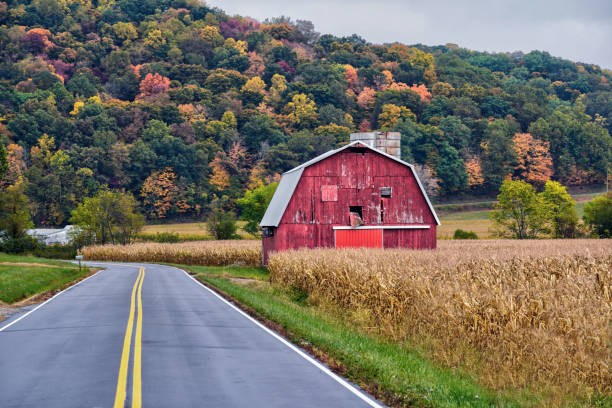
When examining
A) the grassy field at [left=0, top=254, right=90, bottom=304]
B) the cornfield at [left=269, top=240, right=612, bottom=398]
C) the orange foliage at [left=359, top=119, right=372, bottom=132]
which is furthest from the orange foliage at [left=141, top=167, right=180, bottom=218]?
the cornfield at [left=269, top=240, right=612, bottom=398]

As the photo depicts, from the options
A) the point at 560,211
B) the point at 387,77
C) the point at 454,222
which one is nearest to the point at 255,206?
the point at 454,222

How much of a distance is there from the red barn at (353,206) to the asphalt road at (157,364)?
2131 cm

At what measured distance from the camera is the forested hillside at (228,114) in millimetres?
124562

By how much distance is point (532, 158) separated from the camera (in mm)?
136000

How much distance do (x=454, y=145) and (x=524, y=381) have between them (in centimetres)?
13071

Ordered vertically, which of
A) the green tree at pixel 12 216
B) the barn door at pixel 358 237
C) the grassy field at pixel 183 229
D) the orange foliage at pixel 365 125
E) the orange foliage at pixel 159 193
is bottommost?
the barn door at pixel 358 237

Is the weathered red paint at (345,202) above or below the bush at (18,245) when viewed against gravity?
above

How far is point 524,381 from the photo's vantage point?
11.1 metres

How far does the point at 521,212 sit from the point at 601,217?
1253cm

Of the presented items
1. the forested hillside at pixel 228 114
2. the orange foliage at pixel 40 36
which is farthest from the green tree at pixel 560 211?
the orange foliage at pixel 40 36

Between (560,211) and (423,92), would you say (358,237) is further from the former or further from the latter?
(423,92)

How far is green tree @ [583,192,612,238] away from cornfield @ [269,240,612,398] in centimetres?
5802

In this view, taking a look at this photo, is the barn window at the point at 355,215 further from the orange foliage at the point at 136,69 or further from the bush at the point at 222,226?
the orange foliage at the point at 136,69

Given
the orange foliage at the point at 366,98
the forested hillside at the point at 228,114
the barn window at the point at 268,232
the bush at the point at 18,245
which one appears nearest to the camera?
the barn window at the point at 268,232
